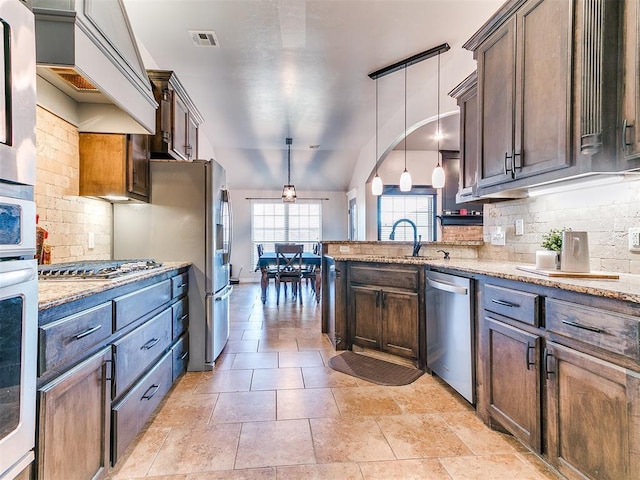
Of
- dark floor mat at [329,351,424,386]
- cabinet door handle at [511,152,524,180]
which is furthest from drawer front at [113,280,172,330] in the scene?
cabinet door handle at [511,152,524,180]

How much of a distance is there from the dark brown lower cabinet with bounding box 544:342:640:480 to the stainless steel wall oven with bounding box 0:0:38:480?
186 centimetres

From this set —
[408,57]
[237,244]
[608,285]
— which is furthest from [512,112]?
[237,244]

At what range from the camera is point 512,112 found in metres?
1.96

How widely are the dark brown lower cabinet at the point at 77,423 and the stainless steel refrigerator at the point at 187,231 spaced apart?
126cm

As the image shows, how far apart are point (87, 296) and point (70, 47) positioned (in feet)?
3.06

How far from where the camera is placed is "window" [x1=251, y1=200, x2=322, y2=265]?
8406mm

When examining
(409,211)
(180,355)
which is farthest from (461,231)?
(180,355)

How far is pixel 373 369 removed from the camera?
2729 millimetres

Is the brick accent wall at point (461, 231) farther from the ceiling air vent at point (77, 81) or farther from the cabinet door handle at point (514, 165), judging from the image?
the ceiling air vent at point (77, 81)

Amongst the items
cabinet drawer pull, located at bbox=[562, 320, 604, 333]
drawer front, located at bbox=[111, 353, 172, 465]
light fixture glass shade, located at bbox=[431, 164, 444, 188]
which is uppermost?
light fixture glass shade, located at bbox=[431, 164, 444, 188]

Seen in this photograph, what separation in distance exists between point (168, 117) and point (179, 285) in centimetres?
135

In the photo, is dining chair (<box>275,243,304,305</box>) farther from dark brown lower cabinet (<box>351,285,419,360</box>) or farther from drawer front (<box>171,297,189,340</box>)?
drawer front (<box>171,297,189,340</box>)

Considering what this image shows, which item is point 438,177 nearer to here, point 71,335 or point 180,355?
point 180,355

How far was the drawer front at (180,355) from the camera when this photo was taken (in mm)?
2385
